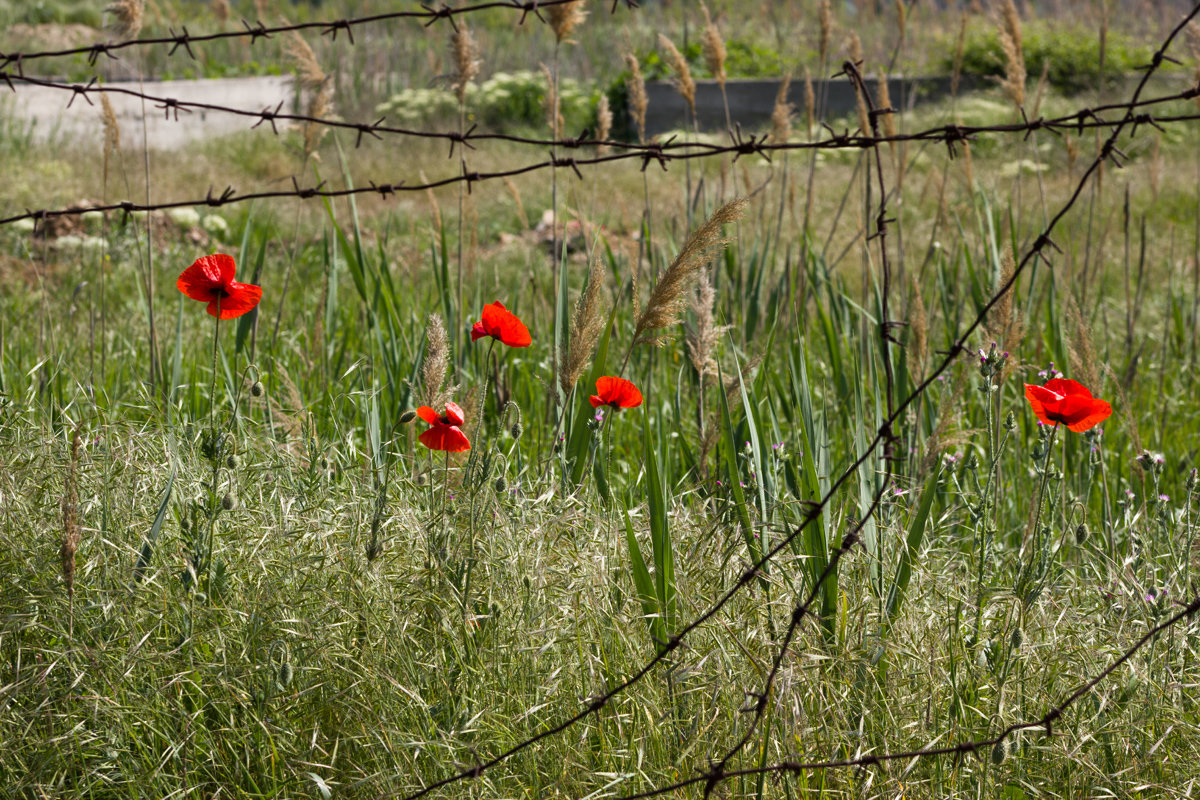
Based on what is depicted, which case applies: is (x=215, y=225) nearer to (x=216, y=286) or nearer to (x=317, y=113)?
(x=317, y=113)

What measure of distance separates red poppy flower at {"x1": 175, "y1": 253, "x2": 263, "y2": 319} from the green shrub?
11609 mm

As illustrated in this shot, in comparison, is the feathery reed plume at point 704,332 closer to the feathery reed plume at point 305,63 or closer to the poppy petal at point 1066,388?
the poppy petal at point 1066,388

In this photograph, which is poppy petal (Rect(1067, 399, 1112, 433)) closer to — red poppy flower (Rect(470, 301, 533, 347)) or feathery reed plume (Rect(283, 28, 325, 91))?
red poppy flower (Rect(470, 301, 533, 347))

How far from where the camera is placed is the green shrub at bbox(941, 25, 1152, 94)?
11812 mm

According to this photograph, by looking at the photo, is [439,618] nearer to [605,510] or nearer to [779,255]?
[605,510]

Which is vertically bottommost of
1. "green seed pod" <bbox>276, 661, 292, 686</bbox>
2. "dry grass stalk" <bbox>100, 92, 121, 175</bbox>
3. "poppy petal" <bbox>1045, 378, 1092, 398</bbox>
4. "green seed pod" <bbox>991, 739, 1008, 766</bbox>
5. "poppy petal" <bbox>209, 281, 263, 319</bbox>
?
"green seed pod" <bbox>991, 739, 1008, 766</bbox>

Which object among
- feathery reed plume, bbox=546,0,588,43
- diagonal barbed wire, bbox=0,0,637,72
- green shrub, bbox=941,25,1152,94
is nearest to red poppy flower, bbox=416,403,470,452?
diagonal barbed wire, bbox=0,0,637,72

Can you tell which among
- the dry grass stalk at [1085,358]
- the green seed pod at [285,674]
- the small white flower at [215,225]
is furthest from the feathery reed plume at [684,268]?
the small white flower at [215,225]

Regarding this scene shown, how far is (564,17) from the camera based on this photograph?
2750 millimetres

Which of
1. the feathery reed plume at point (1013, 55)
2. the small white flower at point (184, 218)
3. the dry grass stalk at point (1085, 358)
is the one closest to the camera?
the dry grass stalk at point (1085, 358)

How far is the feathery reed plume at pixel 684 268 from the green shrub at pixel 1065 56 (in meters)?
11.4

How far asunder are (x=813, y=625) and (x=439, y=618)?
66 centimetres

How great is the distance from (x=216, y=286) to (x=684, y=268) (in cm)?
87

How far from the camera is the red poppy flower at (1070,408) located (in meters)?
1.74
